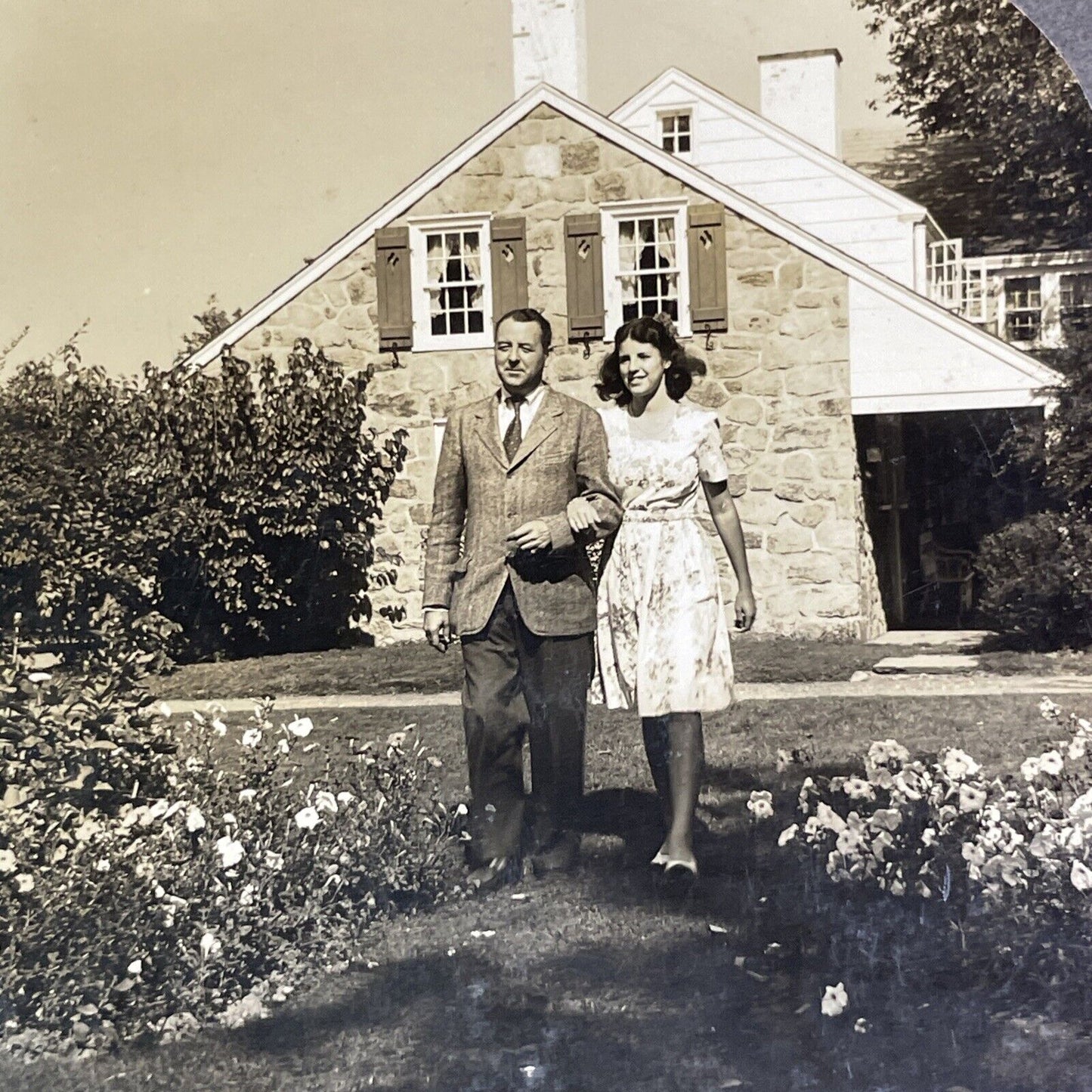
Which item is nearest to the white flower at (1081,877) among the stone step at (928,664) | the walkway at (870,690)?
the walkway at (870,690)

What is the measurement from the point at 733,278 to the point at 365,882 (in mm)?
2248

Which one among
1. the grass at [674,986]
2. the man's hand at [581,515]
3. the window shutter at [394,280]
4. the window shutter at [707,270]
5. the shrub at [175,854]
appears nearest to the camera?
the grass at [674,986]

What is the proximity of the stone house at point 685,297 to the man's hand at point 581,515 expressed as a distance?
0.37m

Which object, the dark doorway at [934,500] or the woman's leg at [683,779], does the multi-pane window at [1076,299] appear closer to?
the dark doorway at [934,500]

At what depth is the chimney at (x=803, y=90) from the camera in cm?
419

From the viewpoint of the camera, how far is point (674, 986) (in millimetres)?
3875

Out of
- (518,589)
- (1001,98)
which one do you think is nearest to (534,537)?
(518,589)

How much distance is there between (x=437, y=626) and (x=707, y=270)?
1429mm

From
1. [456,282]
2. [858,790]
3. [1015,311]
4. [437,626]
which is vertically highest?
[456,282]

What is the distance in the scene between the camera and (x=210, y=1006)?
387 cm

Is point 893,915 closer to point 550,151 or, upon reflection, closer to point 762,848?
point 762,848

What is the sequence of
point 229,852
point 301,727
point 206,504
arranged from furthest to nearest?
point 206,504 < point 301,727 < point 229,852

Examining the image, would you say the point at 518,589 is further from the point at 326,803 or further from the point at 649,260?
the point at 649,260

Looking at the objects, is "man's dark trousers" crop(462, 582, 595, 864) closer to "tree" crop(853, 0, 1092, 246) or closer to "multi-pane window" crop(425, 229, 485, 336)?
"multi-pane window" crop(425, 229, 485, 336)
